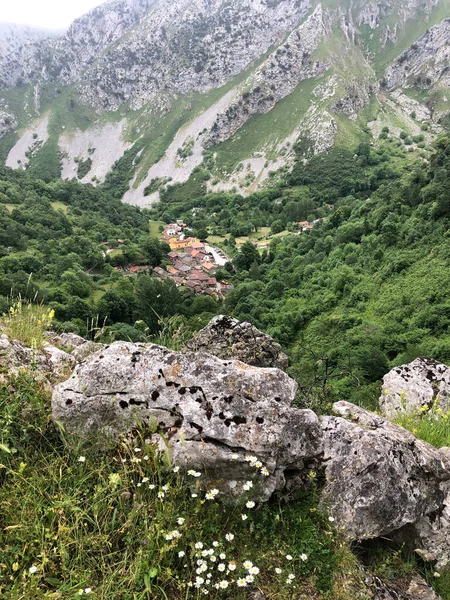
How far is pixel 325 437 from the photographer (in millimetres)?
4371

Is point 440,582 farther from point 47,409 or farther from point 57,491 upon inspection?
point 47,409

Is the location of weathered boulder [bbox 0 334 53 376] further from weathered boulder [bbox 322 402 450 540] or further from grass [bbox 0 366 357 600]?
weathered boulder [bbox 322 402 450 540]

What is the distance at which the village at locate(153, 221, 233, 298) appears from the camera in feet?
259

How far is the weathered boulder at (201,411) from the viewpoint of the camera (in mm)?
3758

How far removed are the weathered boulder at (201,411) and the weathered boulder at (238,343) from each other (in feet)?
7.93

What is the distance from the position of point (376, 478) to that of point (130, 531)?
9.00 ft

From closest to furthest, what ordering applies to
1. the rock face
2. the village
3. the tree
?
the village < the tree < the rock face

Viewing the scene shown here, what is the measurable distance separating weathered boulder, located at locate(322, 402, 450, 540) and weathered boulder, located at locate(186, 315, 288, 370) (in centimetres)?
297

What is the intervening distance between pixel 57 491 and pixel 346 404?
4196mm

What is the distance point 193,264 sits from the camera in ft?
320

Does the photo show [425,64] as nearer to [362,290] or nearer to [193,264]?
[193,264]

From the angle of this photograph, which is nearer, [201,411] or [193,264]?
[201,411]

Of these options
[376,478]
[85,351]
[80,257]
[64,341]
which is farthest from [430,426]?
[80,257]

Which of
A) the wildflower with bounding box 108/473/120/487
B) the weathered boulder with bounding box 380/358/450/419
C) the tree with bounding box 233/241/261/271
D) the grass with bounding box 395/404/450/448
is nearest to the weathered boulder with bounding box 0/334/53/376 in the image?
the wildflower with bounding box 108/473/120/487
